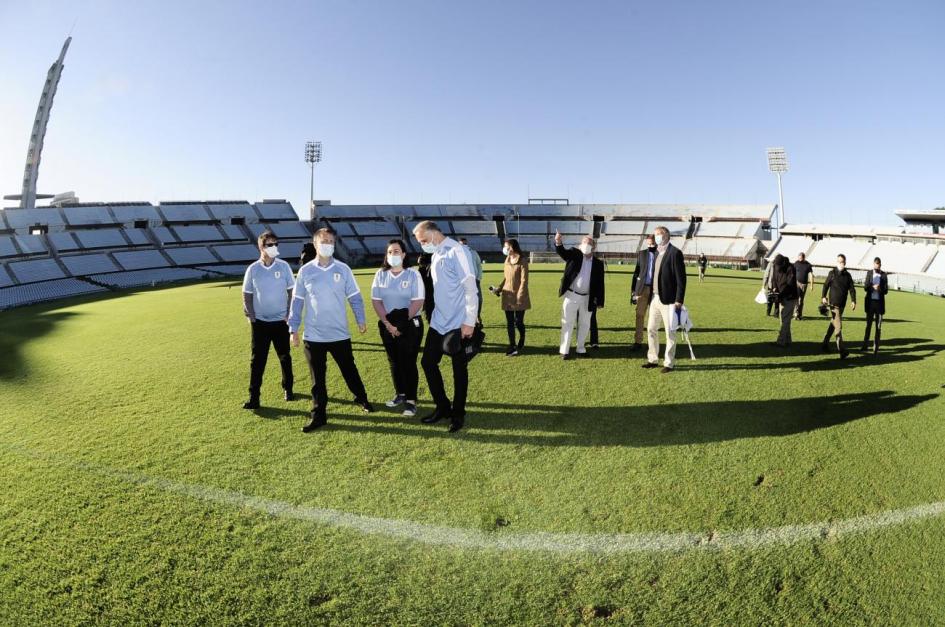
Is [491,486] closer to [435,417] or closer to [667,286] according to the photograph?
[435,417]

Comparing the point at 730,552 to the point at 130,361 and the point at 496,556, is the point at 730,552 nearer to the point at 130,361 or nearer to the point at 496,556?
the point at 496,556

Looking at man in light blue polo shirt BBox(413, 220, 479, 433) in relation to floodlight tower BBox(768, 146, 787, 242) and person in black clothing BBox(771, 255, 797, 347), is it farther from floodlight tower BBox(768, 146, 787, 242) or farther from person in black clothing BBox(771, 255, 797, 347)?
floodlight tower BBox(768, 146, 787, 242)

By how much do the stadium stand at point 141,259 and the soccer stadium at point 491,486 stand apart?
35.5 metres

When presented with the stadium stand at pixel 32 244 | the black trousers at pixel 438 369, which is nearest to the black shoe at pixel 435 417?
the black trousers at pixel 438 369

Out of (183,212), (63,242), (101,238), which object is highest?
(183,212)

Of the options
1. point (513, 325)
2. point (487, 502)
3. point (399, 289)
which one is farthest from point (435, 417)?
point (513, 325)

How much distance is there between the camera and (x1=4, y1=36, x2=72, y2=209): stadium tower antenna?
43781 mm

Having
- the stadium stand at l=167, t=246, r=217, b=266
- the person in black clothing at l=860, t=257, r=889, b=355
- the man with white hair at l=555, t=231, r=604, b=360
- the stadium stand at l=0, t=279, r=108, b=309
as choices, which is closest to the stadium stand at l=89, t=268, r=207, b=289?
the stadium stand at l=0, t=279, r=108, b=309

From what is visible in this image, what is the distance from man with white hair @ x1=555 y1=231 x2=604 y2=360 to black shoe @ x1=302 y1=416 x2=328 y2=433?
171 inches

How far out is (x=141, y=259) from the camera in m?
41.8

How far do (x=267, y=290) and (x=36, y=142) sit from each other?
53.8m

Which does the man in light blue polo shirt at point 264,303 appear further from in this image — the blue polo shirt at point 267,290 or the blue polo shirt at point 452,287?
the blue polo shirt at point 452,287

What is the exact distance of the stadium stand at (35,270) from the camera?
3372cm

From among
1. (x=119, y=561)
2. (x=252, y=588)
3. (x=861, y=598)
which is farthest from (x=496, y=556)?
(x=119, y=561)
